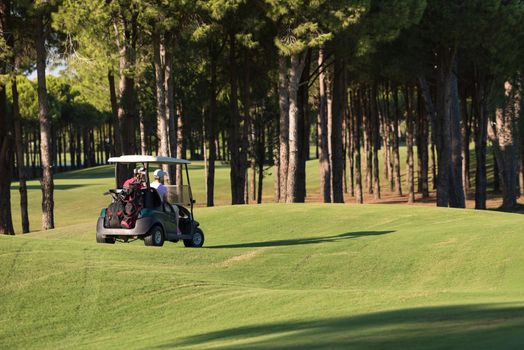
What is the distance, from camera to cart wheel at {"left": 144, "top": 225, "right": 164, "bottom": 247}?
2147 cm

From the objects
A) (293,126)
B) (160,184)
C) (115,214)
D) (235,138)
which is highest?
(293,126)

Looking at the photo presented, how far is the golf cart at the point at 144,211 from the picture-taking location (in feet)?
68.8

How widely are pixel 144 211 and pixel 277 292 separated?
5811 millimetres

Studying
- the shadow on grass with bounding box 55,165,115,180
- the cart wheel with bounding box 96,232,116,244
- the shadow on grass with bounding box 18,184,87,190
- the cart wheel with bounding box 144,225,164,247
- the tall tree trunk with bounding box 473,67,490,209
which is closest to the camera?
the cart wheel with bounding box 144,225,164,247

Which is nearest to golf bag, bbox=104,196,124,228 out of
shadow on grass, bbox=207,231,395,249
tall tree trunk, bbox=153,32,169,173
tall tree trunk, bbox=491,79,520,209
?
shadow on grass, bbox=207,231,395,249

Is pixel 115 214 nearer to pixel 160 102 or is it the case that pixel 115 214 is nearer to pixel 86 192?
pixel 160 102

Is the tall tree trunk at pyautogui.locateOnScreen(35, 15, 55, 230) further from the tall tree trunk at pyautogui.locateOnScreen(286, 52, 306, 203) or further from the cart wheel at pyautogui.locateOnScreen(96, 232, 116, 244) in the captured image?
the cart wheel at pyautogui.locateOnScreen(96, 232, 116, 244)

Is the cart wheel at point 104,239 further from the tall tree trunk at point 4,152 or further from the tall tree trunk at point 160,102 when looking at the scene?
the tall tree trunk at point 160,102

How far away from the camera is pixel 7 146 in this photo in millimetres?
35719

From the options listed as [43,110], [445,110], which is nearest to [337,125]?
[445,110]

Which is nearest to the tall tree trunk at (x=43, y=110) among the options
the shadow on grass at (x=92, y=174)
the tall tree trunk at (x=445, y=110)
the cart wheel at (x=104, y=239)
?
the cart wheel at (x=104, y=239)

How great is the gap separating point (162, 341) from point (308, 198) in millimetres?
51225

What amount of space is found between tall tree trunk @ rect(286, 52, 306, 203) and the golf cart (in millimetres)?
16045

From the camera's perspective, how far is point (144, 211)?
21.0m
